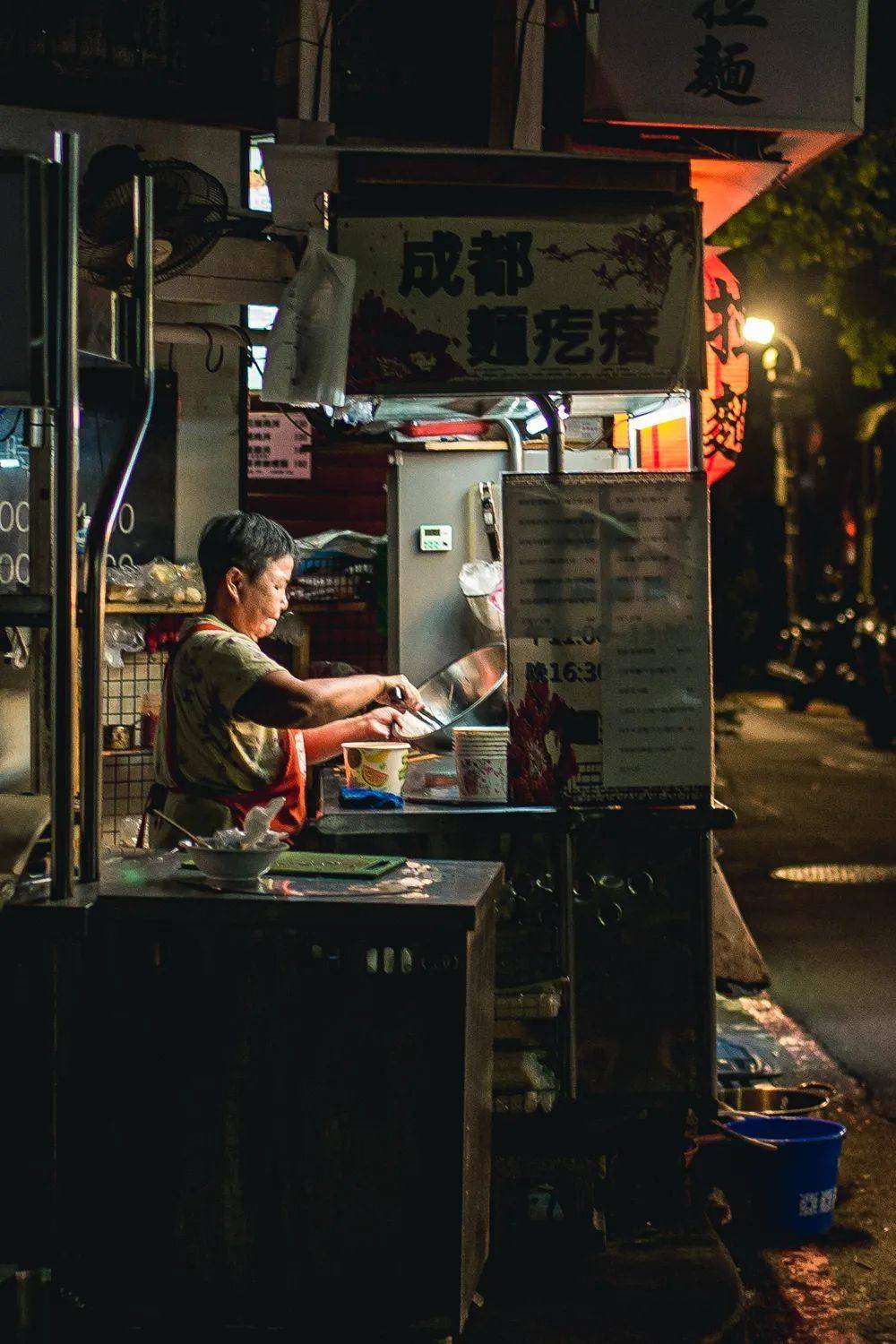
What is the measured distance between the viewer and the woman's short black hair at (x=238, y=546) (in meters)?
5.31

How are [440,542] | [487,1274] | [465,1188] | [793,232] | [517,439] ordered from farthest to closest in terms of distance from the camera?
[793,232], [440,542], [517,439], [487,1274], [465,1188]

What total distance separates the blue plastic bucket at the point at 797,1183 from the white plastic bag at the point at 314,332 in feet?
Result: 10.5

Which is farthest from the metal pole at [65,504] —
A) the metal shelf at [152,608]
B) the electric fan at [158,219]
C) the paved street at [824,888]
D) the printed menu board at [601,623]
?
the paved street at [824,888]

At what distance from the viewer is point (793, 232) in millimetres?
16609

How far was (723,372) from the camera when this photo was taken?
7512mm

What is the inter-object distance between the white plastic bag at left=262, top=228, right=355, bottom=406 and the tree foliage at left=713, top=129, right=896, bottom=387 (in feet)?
38.2

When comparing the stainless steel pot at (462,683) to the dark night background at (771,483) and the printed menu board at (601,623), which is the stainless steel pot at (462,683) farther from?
the dark night background at (771,483)

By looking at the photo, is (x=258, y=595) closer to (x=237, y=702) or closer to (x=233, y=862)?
(x=237, y=702)

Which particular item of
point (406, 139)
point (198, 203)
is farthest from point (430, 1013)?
point (406, 139)

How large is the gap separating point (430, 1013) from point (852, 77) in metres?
4.08

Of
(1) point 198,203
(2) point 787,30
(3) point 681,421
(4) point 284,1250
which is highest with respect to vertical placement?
(2) point 787,30

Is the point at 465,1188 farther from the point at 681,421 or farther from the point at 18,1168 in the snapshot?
the point at 681,421

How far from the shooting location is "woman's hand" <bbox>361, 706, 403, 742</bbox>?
232 inches

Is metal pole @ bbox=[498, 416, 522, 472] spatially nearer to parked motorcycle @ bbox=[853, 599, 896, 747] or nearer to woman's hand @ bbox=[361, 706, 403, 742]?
woman's hand @ bbox=[361, 706, 403, 742]
